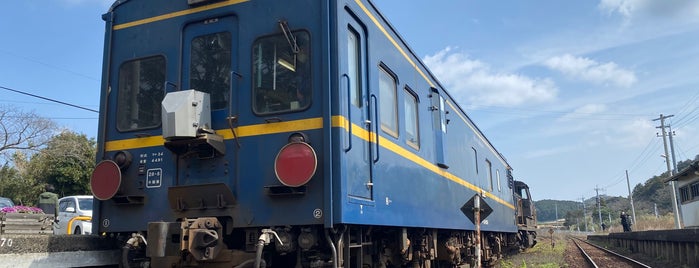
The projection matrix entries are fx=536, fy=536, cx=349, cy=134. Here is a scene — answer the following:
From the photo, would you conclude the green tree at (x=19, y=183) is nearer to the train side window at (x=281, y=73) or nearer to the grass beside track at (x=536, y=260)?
the grass beside track at (x=536, y=260)

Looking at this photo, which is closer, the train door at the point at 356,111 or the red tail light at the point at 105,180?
the train door at the point at 356,111

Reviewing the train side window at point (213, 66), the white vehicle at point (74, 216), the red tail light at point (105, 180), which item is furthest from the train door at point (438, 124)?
the white vehicle at point (74, 216)

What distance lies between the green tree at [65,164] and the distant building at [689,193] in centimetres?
2806

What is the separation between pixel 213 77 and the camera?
5027 millimetres

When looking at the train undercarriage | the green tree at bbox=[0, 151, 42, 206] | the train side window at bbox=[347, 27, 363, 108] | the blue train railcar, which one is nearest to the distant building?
the blue train railcar

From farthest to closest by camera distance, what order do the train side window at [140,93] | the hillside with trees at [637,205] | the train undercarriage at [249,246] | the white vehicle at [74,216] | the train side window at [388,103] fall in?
the hillside with trees at [637,205] → the white vehicle at [74,216] → the train side window at [388,103] → the train side window at [140,93] → the train undercarriage at [249,246]

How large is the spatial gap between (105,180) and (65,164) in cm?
2501

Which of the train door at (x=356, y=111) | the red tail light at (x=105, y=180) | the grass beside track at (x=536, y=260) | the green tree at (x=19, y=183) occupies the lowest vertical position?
the grass beside track at (x=536, y=260)

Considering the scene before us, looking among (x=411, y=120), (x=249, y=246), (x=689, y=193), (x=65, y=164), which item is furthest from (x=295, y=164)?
(x=689, y=193)

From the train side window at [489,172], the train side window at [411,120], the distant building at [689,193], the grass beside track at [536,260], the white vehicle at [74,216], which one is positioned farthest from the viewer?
the distant building at [689,193]

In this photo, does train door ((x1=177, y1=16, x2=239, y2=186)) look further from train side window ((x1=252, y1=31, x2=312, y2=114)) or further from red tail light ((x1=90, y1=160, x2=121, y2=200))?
red tail light ((x1=90, y1=160, x2=121, y2=200))

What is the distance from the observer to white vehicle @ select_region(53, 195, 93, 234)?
1353 cm

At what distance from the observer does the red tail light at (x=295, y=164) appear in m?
4.18

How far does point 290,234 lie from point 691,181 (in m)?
26.6
